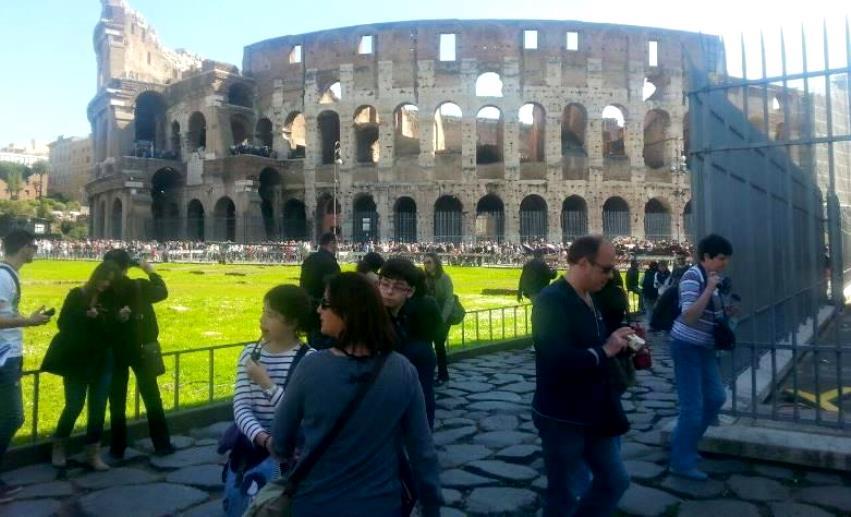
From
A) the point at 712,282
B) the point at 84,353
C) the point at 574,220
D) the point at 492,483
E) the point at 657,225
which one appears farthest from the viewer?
the point at 657,225

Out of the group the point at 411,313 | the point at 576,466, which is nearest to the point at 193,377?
the point at 411,313

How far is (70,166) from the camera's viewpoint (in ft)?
280

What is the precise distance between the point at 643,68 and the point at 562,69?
424 centimetres

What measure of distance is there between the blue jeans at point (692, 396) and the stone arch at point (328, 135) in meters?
33.4

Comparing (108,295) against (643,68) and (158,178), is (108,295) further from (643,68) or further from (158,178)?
(158,178)

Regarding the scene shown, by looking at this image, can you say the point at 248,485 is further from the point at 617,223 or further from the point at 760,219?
the point at 617,223

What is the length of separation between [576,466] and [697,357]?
60.9 inches

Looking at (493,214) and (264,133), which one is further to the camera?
(264,133)

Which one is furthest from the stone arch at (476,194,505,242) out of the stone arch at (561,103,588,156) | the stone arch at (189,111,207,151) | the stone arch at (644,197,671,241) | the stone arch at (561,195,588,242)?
the stone arch at (189,111,207,151)

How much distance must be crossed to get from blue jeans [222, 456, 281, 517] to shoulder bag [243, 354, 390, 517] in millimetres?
650

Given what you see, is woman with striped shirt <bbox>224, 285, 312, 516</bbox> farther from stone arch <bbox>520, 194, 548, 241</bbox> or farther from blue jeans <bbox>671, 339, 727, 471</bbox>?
stone arch <bbox>520, 194, 548, 241</bbox>

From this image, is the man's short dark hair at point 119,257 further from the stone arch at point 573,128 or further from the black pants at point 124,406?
the stone arch at point 573,128

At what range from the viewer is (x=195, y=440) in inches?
197

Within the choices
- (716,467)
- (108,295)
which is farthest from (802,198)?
(108,295)
